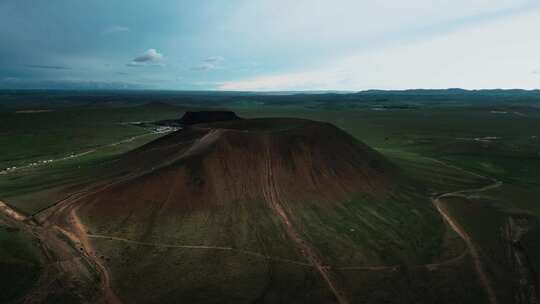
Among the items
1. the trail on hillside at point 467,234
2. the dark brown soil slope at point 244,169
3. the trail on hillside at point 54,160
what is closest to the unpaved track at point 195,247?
the dark brown soil slope at point 244,169

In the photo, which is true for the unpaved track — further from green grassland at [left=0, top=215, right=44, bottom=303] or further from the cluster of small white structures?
the cluster of small white structures

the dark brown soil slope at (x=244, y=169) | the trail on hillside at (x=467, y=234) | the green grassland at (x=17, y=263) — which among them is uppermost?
the dark brown soil slope at (x=244, y=169)

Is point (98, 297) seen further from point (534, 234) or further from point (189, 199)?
point (534, 234)

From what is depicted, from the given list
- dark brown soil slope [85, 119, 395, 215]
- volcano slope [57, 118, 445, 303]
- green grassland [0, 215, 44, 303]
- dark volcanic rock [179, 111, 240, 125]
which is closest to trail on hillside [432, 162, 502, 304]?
volcano slope [57, 118, 445, 303]

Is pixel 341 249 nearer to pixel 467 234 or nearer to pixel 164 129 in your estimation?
pixel 467 234

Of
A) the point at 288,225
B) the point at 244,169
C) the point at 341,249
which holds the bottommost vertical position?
the point at 341,249

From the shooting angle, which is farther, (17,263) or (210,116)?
(210,116)

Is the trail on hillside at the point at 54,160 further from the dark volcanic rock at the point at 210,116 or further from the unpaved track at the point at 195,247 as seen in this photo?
the unpaved track at the point at 195,247

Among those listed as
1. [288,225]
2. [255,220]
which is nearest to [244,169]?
[255,220]
